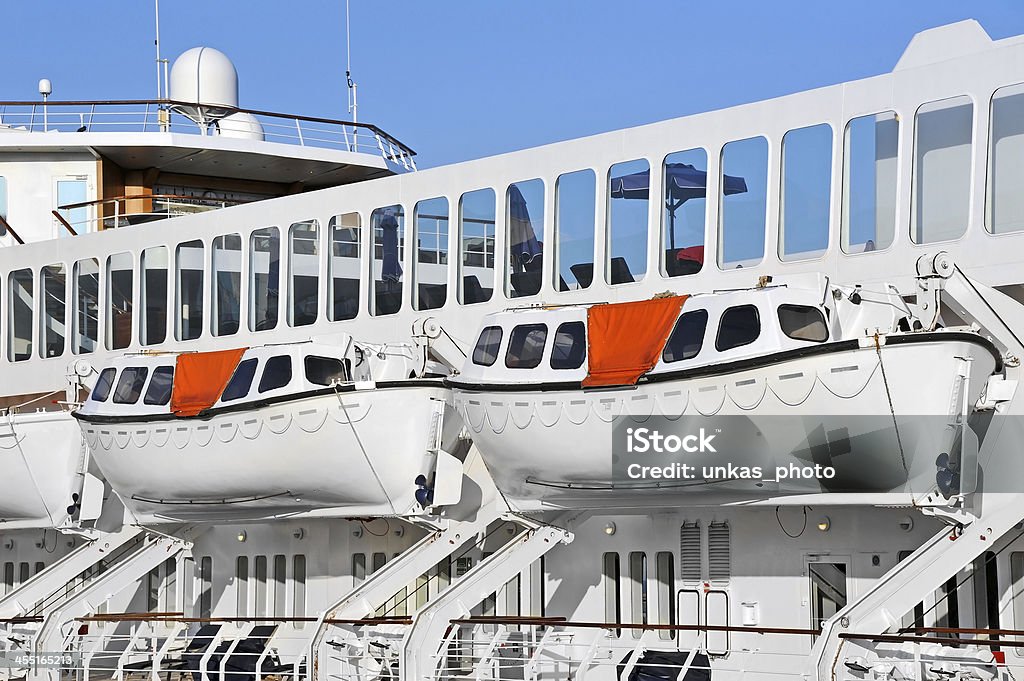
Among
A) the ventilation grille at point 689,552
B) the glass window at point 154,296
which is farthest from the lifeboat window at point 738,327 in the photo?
the glass window at point 154,296

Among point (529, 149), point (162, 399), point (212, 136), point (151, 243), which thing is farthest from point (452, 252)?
point (212, 136)

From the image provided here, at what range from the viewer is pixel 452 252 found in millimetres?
17672

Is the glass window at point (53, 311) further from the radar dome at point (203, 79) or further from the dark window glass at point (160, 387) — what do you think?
the radar dome at point (203, 79)

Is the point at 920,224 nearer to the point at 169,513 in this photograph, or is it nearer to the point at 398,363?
the point at 398,363

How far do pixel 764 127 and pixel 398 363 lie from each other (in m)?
5.02

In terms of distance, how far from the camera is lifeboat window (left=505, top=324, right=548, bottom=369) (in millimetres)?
14609

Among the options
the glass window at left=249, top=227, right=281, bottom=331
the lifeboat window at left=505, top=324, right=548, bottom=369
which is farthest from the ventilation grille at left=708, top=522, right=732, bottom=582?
the glass window at left=249, top=227, right=281, bottom=331

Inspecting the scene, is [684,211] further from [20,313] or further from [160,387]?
[20,313]

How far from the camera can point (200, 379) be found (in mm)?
17391

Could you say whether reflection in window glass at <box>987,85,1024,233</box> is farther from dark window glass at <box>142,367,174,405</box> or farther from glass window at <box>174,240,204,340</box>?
glass window at <box>174,240,204,340</box>

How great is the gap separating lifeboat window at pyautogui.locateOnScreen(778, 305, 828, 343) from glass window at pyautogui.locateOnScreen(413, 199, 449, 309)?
18.6ft

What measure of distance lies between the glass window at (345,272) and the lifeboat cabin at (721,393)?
3871 millimetres

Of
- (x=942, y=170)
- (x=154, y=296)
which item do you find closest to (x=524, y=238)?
(x=942, y=170)

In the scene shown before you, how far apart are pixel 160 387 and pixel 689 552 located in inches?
264
